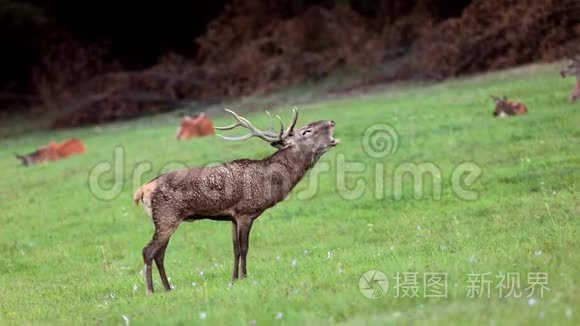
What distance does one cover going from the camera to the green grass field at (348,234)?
23.5 feet

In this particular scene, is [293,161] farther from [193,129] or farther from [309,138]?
[193,129]

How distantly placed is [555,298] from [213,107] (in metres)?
28.5

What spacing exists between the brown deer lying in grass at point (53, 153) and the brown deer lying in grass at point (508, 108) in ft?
35.3

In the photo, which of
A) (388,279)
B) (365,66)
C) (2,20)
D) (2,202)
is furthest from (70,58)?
(388,279)

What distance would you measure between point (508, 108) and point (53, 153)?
11429 millimetres

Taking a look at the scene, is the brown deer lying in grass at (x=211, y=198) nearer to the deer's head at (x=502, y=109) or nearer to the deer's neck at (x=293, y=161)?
the deer's neck at (x=293, y=161)

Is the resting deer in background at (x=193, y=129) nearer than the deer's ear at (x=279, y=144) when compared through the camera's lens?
No

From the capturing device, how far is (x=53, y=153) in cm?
2422

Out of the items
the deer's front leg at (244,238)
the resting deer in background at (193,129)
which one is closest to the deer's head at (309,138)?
the deer's front leg at (244,238)

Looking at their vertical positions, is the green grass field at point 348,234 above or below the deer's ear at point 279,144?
below

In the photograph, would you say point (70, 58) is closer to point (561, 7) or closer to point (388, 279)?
point (561, 7)

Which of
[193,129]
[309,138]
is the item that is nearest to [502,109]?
[193,129]

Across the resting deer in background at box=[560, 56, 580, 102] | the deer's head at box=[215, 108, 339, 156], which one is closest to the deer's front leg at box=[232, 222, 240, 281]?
the deer's head at box=[215, 108, 339, 156]

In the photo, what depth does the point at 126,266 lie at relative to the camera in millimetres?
12016
